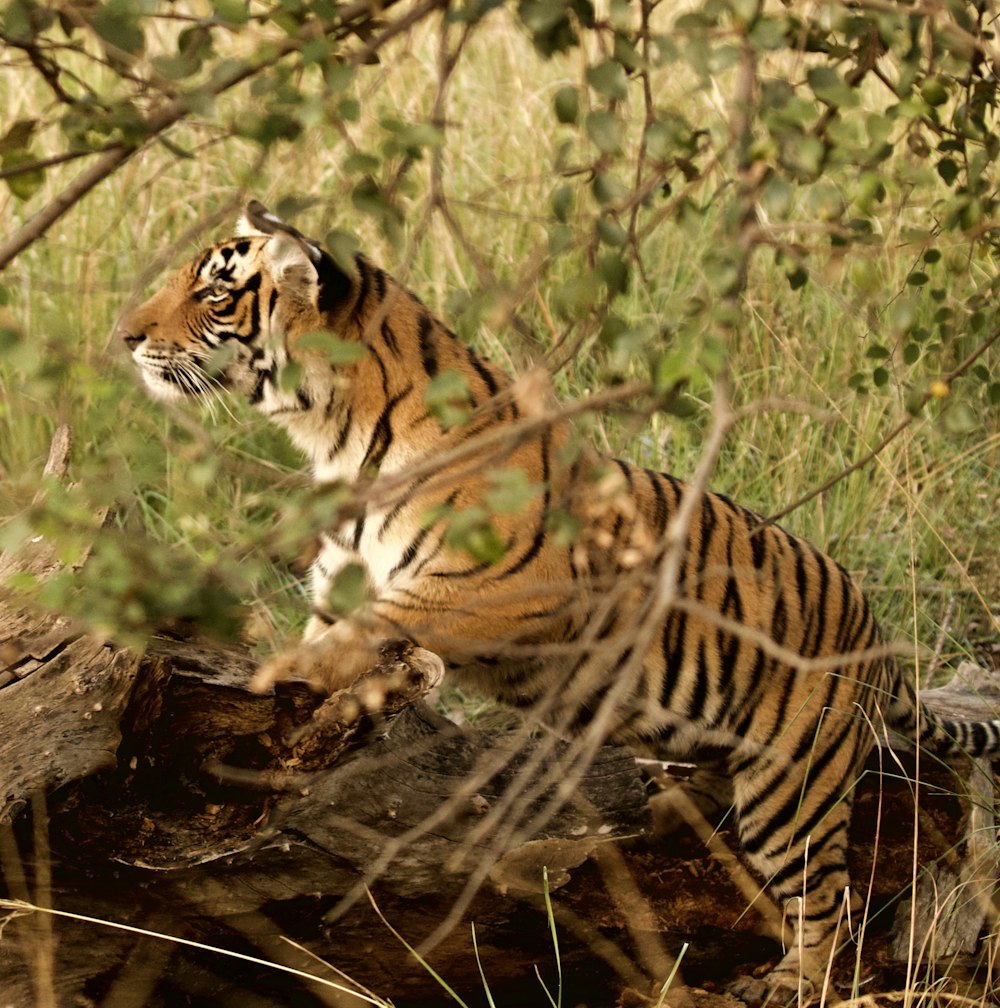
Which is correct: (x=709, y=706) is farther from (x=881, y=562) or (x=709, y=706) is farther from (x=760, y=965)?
(x=881, y=562)

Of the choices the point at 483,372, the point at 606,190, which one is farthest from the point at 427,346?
the point at 606,190

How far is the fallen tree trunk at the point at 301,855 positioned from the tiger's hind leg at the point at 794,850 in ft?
0.47

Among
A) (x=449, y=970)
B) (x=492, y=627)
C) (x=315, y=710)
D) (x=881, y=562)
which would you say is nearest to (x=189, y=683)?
(x=315, y=710)

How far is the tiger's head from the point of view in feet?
10.8

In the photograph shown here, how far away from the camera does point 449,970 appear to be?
10.7 ft

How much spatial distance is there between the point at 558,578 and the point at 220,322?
103 centimetres

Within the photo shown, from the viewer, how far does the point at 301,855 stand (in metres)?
2.87

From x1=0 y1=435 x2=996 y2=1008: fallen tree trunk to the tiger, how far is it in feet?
0.62

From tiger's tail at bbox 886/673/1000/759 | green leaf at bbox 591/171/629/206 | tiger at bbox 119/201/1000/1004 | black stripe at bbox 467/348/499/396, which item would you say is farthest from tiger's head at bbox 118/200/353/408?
tiger's tail at bbox 886/673/1000/759

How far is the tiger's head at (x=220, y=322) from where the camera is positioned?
329cm

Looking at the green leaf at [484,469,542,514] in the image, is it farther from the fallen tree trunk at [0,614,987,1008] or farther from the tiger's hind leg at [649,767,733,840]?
the tiger's hind leg at [649,767,733,840]

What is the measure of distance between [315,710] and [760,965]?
168cm

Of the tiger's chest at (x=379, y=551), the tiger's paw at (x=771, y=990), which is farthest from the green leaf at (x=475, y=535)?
the tiger's paw at (x=771, y=990)

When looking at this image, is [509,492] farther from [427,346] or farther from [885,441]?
[427,346]
